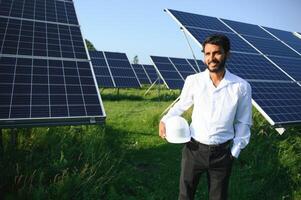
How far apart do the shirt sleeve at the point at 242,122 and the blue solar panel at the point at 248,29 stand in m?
9.54

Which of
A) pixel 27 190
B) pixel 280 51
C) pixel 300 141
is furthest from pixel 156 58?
pixel 27 190

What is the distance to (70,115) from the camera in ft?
18.1

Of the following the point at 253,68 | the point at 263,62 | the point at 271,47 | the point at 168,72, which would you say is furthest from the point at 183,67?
the point at 253,68

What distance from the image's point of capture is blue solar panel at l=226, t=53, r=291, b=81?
962cm

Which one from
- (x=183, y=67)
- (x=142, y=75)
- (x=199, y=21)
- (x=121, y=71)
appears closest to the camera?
(x=199, y=21)

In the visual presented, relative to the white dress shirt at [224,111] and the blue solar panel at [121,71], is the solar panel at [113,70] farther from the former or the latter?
the white dress shirt at [224,111]

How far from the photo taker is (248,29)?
14.2 metres

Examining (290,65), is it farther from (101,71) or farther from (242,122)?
(101,71)

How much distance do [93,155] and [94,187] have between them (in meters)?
0.88

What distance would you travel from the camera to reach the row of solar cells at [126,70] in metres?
20.0

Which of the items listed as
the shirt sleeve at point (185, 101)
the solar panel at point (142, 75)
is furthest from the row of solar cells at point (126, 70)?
the shirt sleeve at point (185, 101)

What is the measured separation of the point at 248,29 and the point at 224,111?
11.1 meters

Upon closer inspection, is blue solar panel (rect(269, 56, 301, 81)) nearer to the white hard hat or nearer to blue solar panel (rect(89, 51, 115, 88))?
the white hard hat

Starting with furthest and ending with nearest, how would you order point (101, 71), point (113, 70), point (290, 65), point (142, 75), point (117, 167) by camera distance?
point (142, 75)
point (113, 70)
point (101, 71)
point (290, 65)
point (117, 167)
